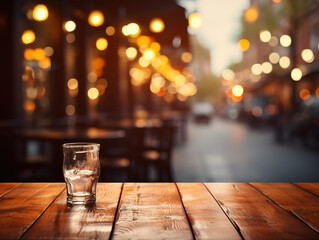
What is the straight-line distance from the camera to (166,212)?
1.46 m

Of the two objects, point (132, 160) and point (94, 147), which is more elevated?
point (94, 147)

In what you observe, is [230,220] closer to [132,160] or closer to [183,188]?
[183,188]

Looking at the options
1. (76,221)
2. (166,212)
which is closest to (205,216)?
(166,212)

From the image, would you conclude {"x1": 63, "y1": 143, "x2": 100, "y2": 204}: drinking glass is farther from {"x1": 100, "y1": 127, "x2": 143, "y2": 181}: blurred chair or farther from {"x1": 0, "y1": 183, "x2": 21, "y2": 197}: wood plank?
{"x1": 100, "y1": 127, "x2": 143, "y2": 181}: blurred chair

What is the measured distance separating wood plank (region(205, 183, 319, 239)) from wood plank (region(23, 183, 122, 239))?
46 cm

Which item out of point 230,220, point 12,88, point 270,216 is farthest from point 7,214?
point 12,88

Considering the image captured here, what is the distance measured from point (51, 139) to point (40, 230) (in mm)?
3630

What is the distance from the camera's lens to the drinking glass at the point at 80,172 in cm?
155

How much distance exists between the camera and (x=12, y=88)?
714 centimetres

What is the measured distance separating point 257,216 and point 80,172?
721mm

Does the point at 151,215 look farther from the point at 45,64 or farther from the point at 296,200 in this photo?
the point at 45,64

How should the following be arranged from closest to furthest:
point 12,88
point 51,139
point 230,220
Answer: point 230,220
point 51,139
point 12,88

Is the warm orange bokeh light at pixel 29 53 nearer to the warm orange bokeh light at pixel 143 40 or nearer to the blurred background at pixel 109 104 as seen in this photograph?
the blurred background at pixel 109 104

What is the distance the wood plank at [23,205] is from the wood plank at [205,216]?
57cm
